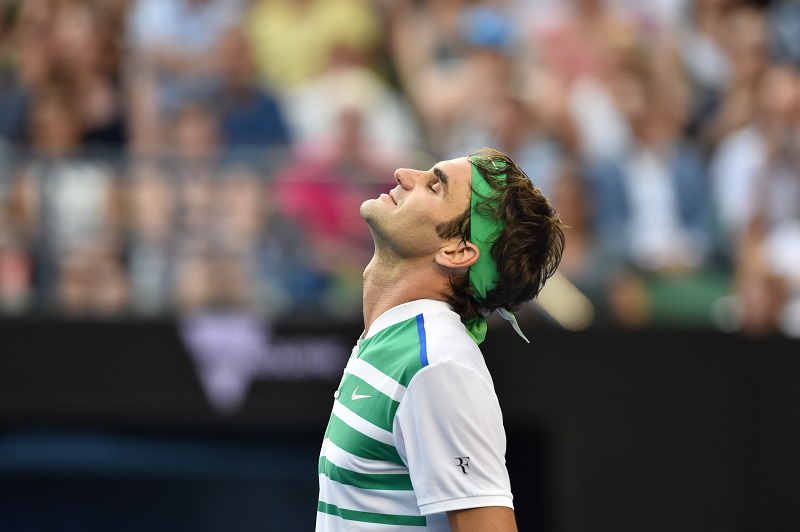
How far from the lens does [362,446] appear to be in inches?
112

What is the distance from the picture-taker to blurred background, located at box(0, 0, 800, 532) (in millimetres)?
6875

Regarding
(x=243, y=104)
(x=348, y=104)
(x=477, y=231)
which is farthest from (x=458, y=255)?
(x=243, y=104)

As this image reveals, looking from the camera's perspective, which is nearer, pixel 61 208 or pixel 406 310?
pixel 406 310

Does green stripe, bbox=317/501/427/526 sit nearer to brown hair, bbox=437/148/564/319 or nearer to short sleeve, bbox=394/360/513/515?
short sleeve, bbox=394/360/513/515

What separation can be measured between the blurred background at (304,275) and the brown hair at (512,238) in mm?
3760

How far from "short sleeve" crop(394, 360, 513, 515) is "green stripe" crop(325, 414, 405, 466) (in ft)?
0.38

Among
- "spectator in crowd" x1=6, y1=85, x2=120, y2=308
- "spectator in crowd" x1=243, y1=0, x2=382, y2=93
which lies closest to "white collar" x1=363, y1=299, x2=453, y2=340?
"spectator in crowd" x1=6, y1=85, x2=120, y2=308

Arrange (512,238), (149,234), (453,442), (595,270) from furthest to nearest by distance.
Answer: (595,270)
(149,234)
(512,238)
(453,442)

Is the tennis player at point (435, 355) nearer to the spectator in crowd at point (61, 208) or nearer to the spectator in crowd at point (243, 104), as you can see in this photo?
the spectator in crowd at point (61, 208)

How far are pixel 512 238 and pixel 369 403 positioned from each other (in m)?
0.58

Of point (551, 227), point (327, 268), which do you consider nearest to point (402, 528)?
point (551, 227)

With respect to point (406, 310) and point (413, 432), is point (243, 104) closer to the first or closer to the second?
point (406, 310)

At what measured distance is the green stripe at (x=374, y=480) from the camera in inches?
111

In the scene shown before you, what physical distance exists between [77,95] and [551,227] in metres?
5.42
